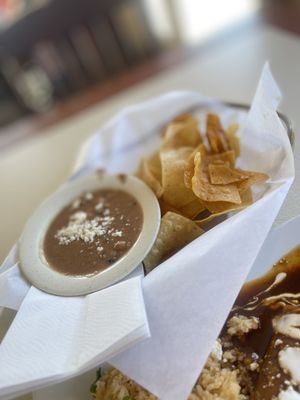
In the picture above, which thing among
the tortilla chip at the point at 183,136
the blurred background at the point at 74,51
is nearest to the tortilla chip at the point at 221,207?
the tortilla chip at the point at 183,136

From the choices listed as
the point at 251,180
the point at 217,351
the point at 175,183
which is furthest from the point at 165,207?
the point at 217,351

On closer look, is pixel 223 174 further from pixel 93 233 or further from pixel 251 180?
pixel 93 233

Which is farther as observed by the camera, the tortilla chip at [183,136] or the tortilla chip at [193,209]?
the tortilla chip at [183,136]

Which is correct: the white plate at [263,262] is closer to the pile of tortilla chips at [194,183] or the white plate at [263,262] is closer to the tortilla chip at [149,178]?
the pile of tortilla chips at [194,183]

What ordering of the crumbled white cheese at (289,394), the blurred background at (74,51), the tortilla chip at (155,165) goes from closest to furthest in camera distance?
the crumbled white cheese at (289,394) → the tortilla chip at (155,165) → the blurred background at (74,51)

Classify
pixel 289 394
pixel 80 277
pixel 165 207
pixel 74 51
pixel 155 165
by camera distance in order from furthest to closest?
pixel 74 51, pixel 155 165, pixel 165 207, pixel 80 277, pixel 289 394

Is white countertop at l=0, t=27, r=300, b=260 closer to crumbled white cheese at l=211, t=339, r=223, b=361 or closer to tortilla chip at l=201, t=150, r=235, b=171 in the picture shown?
tortilla chip at l=201, t=150, r=235, b=171

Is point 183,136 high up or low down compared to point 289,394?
up
